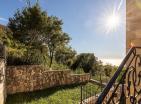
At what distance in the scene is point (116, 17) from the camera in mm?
4293

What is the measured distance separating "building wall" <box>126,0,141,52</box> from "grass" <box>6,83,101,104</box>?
6.38 meters

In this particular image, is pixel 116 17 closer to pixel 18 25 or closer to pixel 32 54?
pixel 32 54

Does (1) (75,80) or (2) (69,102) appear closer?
(2) (69,102)

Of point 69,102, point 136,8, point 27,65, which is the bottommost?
point 69,102

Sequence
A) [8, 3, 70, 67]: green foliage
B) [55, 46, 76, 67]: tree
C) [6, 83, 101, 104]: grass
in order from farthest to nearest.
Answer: [55, 46, 76, 67]: tree
[8, 3, 70, 67]: green foliage
[6, 83, 101, 104]: grass

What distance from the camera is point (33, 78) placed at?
1069 cm

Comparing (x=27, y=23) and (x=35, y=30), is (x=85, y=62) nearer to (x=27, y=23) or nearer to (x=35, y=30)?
(x=35, y=30)

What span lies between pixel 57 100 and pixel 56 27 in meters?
7.27

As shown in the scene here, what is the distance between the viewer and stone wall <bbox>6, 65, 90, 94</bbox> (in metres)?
9.90

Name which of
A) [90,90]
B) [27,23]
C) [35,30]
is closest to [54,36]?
[35,30]

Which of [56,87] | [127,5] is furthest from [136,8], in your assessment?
[56,87]

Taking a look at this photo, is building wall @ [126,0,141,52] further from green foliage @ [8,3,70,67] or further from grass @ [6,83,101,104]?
green foliage @ [8,3,70,67]

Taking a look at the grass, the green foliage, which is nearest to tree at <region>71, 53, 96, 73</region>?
the green foliage

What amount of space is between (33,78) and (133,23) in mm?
7795
